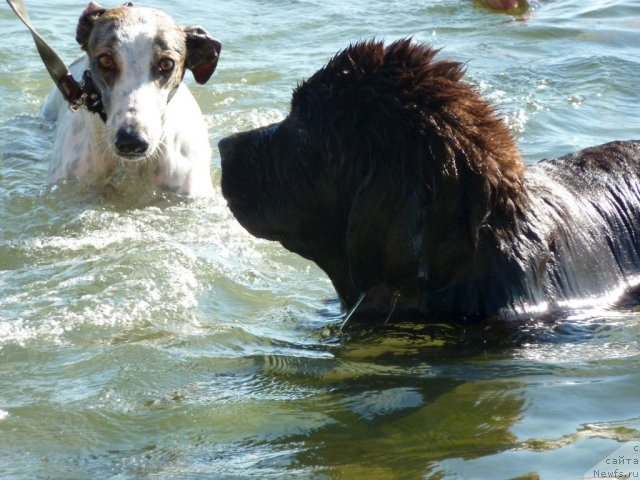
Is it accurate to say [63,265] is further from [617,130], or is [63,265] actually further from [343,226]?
[617,130]

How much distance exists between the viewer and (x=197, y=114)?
831cm

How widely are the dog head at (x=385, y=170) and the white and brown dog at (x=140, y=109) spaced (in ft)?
9.27

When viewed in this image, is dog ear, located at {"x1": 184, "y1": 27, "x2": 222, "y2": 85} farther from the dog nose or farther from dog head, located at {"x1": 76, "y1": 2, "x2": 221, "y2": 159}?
the dog nose

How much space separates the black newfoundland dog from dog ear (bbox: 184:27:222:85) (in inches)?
140

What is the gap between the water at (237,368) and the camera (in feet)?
11.6

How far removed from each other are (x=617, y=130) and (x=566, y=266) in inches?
181

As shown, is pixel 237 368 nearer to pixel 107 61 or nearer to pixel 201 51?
pixel 107 61

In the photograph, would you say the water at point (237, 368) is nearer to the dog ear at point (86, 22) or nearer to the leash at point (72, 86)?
the leash at point (72, 86)

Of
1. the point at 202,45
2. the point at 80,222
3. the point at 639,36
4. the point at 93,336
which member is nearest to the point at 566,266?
the point at 93,336

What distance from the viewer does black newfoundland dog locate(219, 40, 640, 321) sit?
3.94 meters

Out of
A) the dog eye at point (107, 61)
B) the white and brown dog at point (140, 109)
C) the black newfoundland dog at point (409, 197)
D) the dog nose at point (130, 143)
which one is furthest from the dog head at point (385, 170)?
the dog eye at point (107, 61)

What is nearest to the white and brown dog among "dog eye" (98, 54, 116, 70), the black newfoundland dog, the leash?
"dog eye" (98, 54, 116, 70)

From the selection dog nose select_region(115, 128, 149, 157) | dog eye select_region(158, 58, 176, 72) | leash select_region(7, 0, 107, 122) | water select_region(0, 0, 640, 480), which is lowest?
water select_region(0, 0, 640, 480)

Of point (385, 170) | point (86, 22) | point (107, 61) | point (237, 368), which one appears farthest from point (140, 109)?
point (385, 170)
